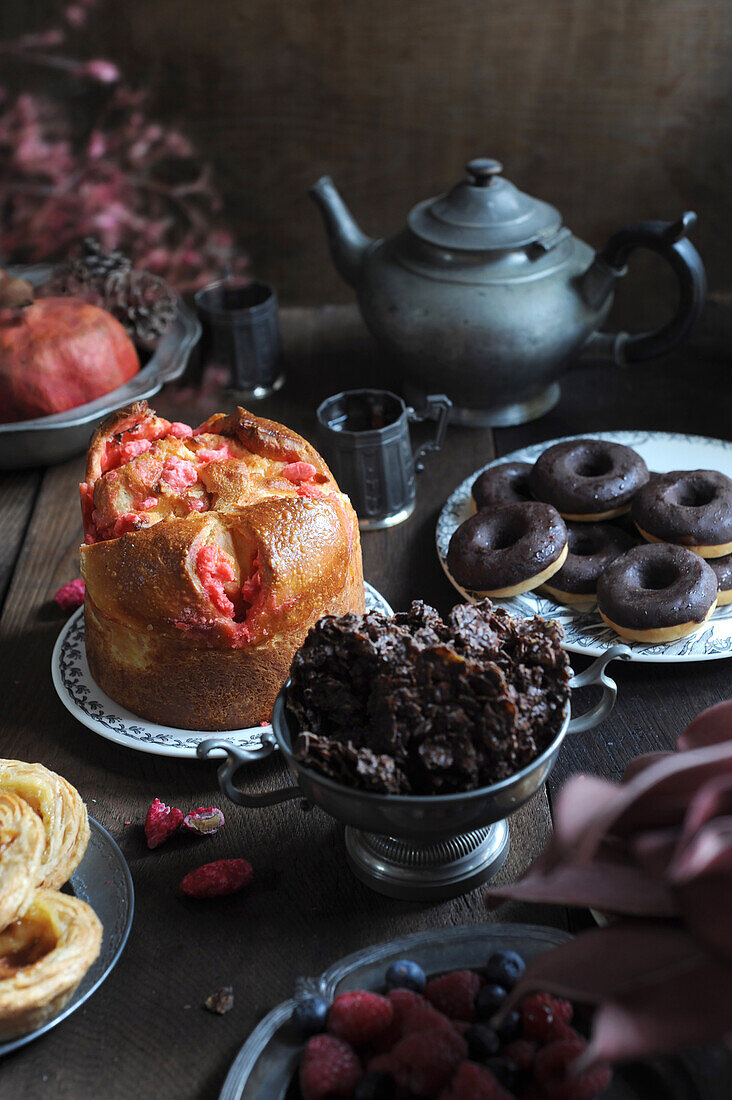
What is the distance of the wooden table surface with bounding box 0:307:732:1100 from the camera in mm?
938

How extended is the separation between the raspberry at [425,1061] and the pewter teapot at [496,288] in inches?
48.5

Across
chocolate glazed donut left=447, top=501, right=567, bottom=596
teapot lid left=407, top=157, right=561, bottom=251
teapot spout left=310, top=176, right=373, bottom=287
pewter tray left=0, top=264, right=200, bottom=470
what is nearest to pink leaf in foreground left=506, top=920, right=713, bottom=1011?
chocolate glazed donut left=447, top=501, right=567, bottom=596

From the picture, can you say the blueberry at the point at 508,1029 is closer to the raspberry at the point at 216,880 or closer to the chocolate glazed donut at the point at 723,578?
the raspberry at the point at 216,880

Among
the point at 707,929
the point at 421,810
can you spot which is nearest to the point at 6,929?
the point at 421,810

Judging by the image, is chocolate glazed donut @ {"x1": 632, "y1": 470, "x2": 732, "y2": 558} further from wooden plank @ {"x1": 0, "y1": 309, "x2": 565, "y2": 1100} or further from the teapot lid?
the teapot lid

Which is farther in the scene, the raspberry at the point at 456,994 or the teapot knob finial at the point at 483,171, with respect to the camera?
Result: the teapot knob finial at the point at 483,171

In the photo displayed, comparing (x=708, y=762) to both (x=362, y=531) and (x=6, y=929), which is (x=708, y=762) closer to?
(x=6, y=929)

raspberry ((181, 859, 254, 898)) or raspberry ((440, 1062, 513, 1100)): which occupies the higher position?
raspberry ((440, 1062, 513, 1100))

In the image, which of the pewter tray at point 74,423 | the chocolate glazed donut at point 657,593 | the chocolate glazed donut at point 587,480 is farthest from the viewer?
the pewter tray at point 74,423

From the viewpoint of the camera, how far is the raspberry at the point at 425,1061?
0.81m

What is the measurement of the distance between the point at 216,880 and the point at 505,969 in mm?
321

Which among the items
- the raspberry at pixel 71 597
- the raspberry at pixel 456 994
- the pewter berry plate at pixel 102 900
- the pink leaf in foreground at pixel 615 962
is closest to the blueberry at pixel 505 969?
the raspberry at pixel 456 994

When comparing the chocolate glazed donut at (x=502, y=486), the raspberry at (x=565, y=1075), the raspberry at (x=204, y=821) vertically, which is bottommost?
the raspberry at (x=204, y=821)

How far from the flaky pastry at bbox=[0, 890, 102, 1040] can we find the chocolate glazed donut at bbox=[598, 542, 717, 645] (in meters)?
0.73
